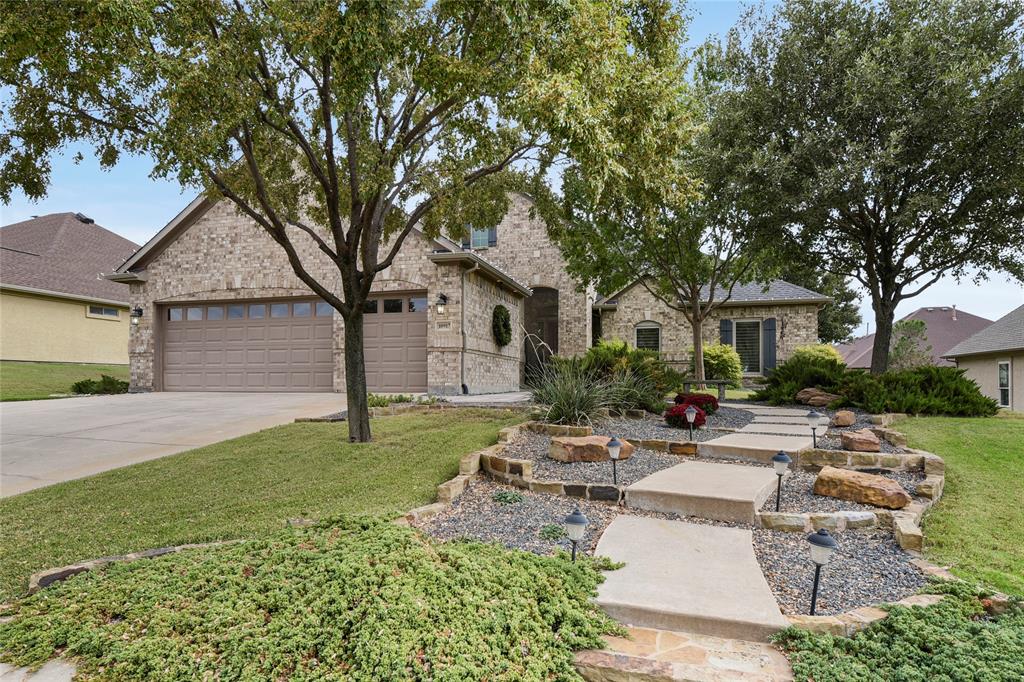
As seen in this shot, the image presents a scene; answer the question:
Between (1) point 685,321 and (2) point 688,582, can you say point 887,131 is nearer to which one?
(2) point 688,582

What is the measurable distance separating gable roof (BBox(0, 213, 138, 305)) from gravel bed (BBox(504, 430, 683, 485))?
15813mm

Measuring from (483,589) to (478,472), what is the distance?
2.59m

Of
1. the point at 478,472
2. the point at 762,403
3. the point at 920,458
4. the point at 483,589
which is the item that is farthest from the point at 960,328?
the point at 483,589

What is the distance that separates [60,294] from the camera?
1736cm

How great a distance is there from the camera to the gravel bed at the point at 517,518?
370cm

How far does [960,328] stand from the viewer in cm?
2652

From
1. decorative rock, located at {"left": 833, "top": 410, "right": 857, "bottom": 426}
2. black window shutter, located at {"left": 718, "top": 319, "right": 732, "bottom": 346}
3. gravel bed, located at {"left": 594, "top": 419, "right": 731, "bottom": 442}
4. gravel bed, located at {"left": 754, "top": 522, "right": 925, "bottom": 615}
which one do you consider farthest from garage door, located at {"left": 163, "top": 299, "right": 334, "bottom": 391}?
black window shutter, located at {"left": 718, "top": 319, "right": 732, "bottom": 346}

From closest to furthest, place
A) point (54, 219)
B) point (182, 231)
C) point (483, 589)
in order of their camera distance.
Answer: point (483, 589) → point (182, 231) → point (54, 219)

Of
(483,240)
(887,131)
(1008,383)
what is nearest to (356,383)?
(887,131)

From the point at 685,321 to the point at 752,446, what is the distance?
1312 centimetres

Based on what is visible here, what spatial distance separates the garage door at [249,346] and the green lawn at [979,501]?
39.0 feet

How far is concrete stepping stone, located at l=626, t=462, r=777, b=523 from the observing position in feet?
13.4

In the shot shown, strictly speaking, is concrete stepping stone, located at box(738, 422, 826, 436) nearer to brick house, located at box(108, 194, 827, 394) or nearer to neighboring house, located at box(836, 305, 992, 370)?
brick house, located at box(108, 194, 827, 394)

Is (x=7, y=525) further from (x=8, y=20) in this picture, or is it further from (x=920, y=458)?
(x=920, y=458)
